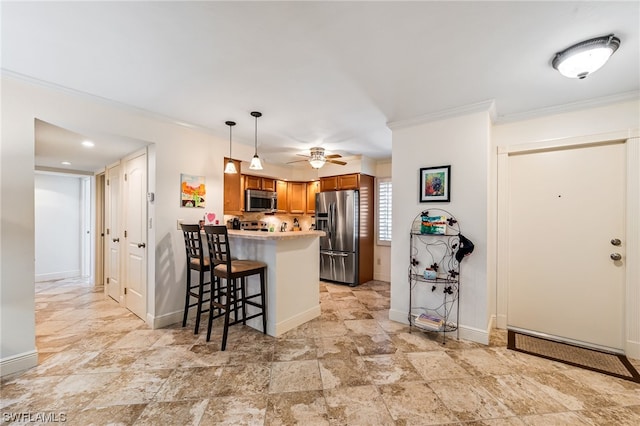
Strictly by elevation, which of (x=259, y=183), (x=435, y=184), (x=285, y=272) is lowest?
(x=285, y=272)

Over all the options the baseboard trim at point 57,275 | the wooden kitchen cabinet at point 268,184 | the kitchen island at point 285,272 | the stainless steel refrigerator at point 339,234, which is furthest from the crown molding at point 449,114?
the baseboard trim at point 57,275

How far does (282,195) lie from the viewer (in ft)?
18.5

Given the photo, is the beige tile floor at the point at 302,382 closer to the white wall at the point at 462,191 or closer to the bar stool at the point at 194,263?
the bar stool at the point at 194,263

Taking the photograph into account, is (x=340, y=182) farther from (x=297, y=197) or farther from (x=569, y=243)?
(x=569, y=243)

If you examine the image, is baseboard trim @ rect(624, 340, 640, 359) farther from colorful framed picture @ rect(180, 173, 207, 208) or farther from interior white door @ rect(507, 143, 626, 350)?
colorful framed picture @ rect(180, 173, 207, 208)

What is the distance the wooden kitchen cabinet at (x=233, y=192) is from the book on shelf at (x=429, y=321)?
312cm

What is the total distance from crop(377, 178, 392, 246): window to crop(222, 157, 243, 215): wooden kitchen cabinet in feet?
9.14

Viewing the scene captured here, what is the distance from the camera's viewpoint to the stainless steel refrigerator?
16.1 ft

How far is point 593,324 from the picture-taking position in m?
2.62

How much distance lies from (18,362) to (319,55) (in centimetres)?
348

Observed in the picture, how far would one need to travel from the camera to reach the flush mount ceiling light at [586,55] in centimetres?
170

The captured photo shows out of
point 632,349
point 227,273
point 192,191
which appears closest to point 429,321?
point 632,349

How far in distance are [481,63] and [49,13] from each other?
2884 mm

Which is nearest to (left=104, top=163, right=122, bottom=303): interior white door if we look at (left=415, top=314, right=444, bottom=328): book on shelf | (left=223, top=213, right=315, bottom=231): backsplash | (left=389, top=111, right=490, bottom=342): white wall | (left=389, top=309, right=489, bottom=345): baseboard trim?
(left=223, top=213, right=315, bottom=231): backsplash
